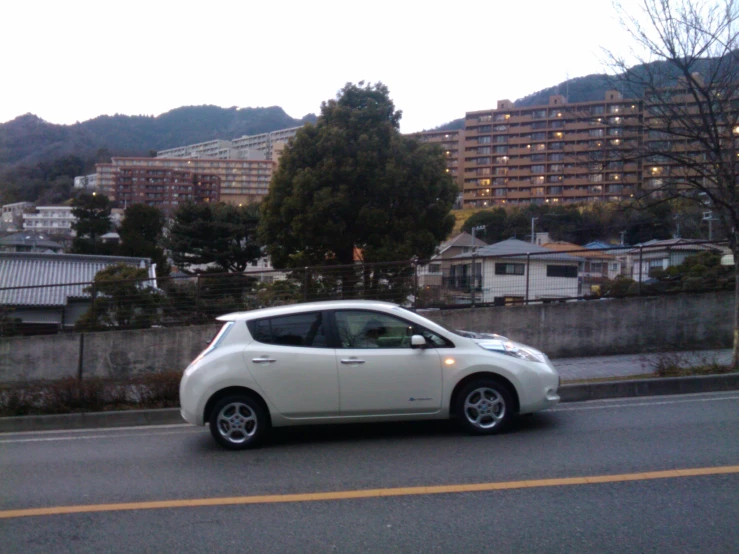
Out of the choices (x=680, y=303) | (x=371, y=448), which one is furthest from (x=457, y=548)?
(x=680, y=303)

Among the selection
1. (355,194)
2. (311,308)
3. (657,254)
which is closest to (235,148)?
(355,194)

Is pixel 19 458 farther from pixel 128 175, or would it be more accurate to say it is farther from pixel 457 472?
pixel 128 175

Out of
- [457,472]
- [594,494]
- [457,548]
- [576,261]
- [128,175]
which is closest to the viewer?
[457,548]

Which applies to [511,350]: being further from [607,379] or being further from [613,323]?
[613,323]

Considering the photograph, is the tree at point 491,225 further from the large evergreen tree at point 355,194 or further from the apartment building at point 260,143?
the apartment building at point 260,143

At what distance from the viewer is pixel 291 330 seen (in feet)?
25.6

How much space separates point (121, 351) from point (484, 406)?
971 cm

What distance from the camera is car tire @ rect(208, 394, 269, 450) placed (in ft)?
25.0

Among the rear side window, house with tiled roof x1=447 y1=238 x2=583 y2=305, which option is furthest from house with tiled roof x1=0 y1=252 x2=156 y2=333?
the rear side window

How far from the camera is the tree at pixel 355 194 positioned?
2536 cm

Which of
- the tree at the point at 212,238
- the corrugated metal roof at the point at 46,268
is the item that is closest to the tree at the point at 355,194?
the corrugated metal roof at the point at 46,268

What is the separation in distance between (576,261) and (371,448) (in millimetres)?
9790

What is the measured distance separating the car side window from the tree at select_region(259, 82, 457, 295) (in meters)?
17.0

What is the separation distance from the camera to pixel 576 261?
620 inches
